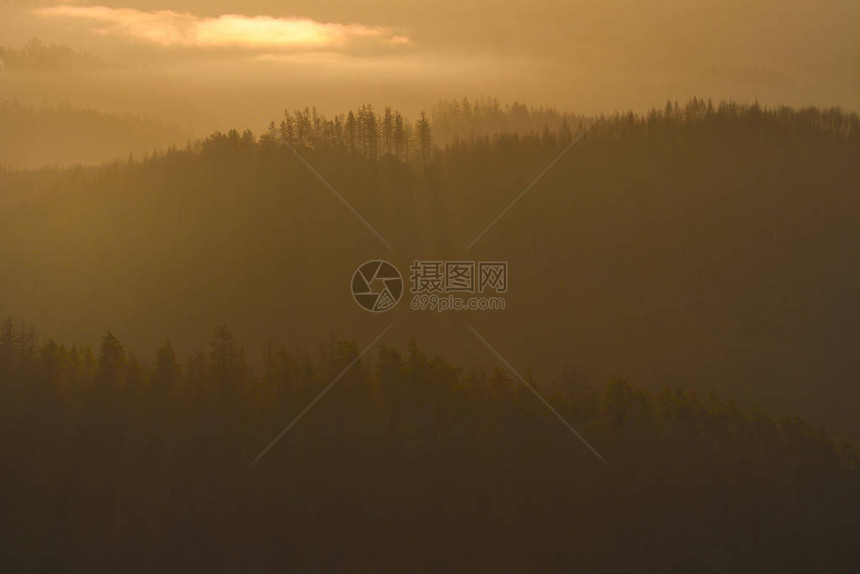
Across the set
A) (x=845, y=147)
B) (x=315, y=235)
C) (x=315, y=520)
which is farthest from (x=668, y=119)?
(x=315, y=520)

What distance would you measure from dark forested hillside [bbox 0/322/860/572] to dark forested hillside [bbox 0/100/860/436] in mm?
26551

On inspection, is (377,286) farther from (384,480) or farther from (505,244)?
(384,480)

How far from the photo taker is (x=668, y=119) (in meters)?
124

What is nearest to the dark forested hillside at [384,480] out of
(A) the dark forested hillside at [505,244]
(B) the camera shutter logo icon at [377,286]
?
(A) the dark forested hillside at [505,244]

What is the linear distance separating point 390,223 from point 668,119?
180 ft

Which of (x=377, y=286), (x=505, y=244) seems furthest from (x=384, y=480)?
(x=505, y=244)

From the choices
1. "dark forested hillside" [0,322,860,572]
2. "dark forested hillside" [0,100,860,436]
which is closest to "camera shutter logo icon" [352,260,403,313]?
"dark forested hillside" [0,100,860,436]

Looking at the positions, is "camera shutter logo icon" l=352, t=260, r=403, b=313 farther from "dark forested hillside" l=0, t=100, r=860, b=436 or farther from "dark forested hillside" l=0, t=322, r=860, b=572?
"dark forested hillside" l=0, t=322, r=860, b=572

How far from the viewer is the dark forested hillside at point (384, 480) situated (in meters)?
59.1

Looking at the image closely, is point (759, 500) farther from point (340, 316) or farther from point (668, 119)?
point (668, 119)

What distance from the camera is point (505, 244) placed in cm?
11025

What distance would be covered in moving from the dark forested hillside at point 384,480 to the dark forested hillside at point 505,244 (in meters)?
26.6

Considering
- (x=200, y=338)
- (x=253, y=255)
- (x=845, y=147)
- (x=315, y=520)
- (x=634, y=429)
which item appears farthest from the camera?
(x=845, y=147)

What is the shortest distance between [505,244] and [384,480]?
5595 cm
